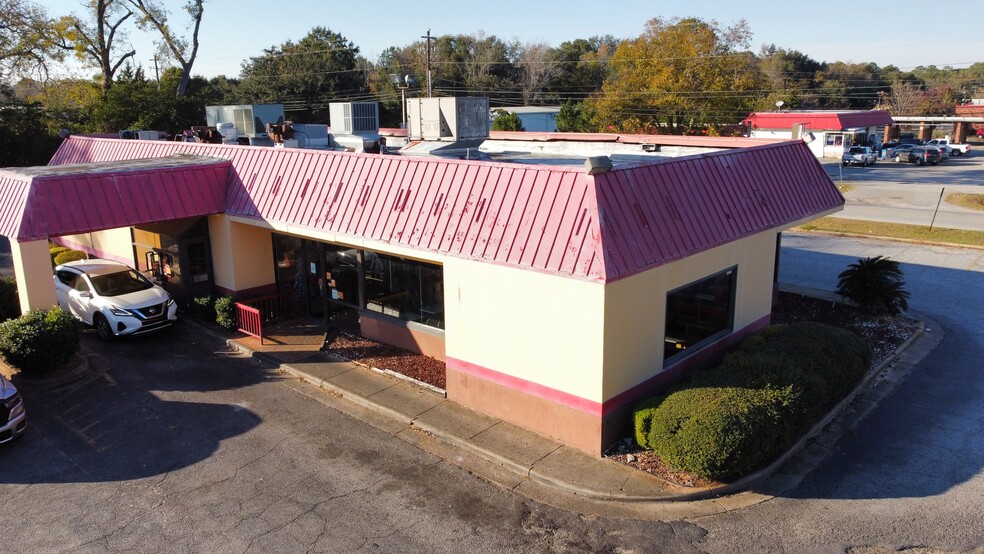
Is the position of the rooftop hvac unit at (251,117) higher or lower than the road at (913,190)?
higher

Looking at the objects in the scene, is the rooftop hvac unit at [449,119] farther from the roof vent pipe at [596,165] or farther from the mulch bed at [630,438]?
the roof vent pipe at [596,165]

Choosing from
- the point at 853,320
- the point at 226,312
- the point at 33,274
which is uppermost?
the point at 33,274

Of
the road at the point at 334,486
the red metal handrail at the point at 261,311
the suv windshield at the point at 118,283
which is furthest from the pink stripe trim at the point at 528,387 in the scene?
the suv windshield at the point at 118,283

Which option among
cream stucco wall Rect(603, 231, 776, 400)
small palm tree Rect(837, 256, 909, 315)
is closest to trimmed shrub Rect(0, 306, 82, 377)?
cream stucco wall Rect(603, 231, 776, 400)

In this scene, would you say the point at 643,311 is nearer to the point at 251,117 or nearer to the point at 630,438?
the point at 630,438

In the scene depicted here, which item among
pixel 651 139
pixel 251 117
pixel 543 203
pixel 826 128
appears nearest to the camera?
pixel 543 203

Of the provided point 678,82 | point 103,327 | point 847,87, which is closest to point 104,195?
point 103,327

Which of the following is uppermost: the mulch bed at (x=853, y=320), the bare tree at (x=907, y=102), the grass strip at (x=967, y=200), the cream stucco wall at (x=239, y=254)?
the bare tree at (x=907, y=102)
